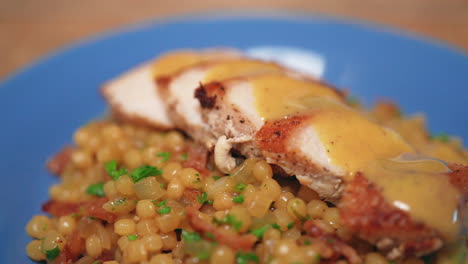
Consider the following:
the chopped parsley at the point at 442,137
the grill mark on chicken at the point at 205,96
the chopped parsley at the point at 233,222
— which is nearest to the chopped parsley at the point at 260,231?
the chopped parsley at the point at 233,222

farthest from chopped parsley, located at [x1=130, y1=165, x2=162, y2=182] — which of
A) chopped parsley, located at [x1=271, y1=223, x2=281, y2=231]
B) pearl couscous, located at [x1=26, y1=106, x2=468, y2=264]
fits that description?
chopped parsley, located at [x1=271, y1=223, x2=281, y2=231]

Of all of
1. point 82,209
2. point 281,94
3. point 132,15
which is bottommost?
point 82,209

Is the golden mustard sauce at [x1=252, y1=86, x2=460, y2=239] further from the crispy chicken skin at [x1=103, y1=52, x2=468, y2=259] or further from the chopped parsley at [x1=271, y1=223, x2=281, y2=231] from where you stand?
the chopped parsley at [x1=271, y1=223, x2=281, y2=231]

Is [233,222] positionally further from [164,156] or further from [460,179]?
[460,179]

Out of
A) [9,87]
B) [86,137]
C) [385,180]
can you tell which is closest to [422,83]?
[385,180]

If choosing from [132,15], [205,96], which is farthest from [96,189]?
[132,15]
